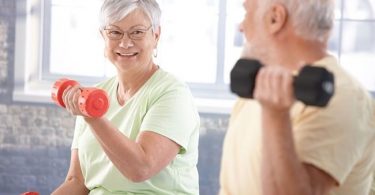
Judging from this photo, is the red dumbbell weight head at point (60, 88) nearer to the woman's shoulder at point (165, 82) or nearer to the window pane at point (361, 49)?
the woman's shoulder at point (165, 82)

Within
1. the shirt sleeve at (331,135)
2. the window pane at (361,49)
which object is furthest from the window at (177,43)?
the shirt sleeve at (331,135)

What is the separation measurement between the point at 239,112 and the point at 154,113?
19.5 inches

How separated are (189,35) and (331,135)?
3.63m

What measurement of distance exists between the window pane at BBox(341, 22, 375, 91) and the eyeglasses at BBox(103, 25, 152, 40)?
2843 mm

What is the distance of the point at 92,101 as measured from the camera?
1.68 m

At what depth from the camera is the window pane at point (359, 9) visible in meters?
4.67

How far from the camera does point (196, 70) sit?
4.86m

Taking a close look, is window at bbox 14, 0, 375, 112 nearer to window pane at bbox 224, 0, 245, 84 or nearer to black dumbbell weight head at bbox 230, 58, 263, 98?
window pane at bbox 224, 0, 245, 84

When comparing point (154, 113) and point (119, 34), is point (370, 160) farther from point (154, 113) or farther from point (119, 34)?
point (119, 34)

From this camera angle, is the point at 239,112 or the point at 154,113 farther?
the point at 154,113

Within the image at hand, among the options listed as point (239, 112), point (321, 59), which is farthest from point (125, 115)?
point (321, 59)

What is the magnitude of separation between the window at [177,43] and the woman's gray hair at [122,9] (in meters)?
2.65

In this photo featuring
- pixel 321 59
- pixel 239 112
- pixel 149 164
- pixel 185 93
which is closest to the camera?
pixel 321 59

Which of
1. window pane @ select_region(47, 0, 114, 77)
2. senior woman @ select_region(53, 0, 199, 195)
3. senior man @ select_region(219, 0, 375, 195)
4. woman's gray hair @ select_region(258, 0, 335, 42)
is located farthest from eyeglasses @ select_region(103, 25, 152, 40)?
window pane @ select_region(47, 0, 114, 77)
